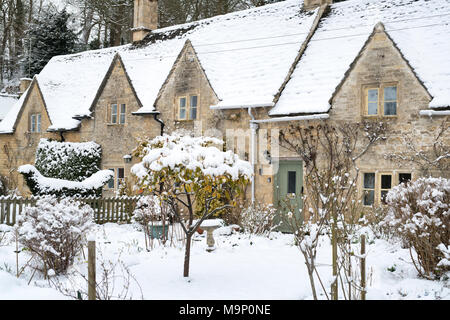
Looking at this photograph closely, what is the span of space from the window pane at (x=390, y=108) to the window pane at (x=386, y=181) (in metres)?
1.94

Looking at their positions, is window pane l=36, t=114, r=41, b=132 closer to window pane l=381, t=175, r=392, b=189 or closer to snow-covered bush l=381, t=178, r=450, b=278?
window pane l=381, t=175, r=392, b=189

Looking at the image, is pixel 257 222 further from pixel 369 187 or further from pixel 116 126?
pixel 116 126

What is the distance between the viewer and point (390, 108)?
14.0 metres

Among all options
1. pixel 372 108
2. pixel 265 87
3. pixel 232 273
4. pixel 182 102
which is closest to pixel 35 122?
pixel 182 102

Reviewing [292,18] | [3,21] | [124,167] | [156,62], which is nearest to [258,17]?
[292,18]

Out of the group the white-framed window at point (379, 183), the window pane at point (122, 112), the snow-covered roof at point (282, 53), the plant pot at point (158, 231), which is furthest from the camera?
the window pane at point (122, 112)

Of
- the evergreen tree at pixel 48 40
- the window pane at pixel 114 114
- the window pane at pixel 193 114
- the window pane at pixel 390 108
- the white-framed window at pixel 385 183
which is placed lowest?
the white-framed window at pixel 385 183

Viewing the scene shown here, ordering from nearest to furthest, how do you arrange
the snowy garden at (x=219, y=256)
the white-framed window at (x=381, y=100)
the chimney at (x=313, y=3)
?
1. the snowy garden at (x=219, y=256)
2. the white-framed window at (x=381, y=100)
3. the chimney at (x=313, y=3)

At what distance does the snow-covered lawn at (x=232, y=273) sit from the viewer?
668cm

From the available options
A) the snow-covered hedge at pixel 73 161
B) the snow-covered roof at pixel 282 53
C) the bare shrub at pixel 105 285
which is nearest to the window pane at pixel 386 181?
the snow-covered roof at pixel 282 53

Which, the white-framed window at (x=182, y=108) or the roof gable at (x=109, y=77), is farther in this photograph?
the roof gable at (x=109, y=77)

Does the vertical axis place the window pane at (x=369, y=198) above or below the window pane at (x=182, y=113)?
below

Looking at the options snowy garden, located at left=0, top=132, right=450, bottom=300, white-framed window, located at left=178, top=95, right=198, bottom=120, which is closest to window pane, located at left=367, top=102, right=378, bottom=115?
snowy garden, located at left=0, top=132, right=450, bottom=300

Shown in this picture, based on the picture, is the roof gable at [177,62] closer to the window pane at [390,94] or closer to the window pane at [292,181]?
the window pane at [292,181]
